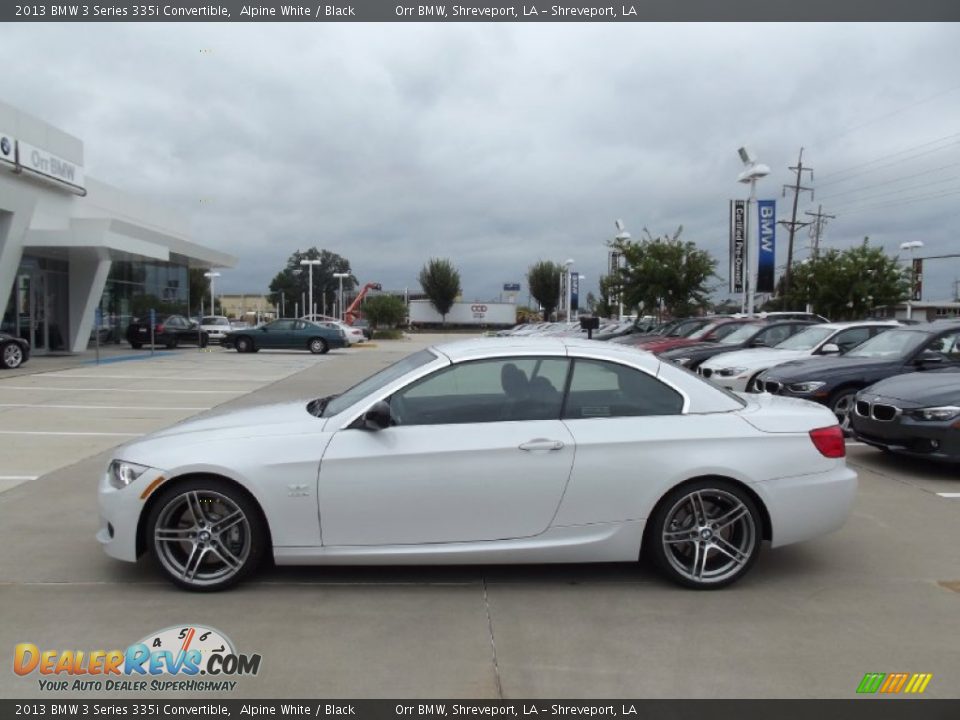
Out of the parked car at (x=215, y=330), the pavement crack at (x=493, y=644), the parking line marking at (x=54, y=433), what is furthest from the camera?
the parked car at (x=215, y=330)

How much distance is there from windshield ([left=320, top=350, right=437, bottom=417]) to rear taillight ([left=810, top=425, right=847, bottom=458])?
94.5 inches

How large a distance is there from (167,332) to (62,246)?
996 centimetres

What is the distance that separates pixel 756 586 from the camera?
4918 mm

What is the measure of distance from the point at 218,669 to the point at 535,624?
1.61 meters

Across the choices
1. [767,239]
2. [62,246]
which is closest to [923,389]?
[767,239]

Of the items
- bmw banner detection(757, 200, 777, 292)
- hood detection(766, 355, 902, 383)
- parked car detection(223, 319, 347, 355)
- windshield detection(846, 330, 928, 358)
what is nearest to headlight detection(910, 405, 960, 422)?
hood detection(766, 355, 902, 383)

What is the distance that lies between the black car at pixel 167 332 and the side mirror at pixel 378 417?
29266 mm

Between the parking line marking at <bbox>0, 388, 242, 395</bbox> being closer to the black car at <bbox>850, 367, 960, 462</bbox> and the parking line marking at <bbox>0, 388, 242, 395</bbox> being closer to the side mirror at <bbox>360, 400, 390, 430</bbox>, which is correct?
the black car at <bbox>850, 367, 960, 462</bbox>

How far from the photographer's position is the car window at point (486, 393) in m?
4.88

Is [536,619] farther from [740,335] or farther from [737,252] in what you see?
[737,252]

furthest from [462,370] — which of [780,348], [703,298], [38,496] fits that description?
[703,298]

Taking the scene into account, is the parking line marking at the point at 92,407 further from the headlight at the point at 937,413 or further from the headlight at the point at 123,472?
the headlight at the point at 937,413

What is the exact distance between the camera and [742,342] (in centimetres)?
1659

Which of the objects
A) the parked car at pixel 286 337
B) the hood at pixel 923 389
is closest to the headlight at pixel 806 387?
the hood at pixel 923 389
